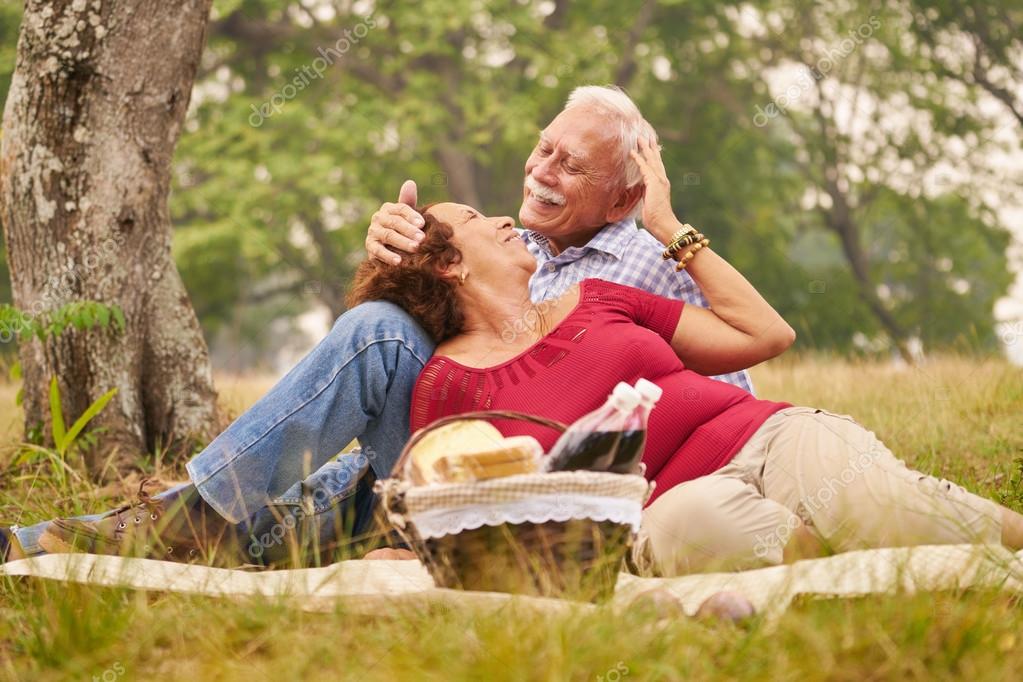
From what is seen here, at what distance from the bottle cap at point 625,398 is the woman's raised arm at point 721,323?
40.5 inches

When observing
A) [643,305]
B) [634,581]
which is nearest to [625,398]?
[634,581]

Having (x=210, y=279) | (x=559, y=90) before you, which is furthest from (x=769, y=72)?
(x=210, y=279)

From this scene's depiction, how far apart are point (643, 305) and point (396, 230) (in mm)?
782

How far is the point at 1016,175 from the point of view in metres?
16.0

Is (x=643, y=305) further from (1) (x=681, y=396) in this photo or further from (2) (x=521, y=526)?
(2) (x=521, y=526)

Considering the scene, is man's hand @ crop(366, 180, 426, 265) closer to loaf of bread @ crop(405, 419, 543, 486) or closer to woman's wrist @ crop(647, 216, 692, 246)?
woman's wrist @ crop(647, 216, 692, 246)

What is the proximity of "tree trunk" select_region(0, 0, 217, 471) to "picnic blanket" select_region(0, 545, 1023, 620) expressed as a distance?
1.91 metres

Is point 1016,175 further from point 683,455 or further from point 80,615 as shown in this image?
point 80,615

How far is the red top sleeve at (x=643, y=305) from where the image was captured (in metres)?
3.46

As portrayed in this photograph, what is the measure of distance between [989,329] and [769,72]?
4.94 m

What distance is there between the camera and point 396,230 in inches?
135

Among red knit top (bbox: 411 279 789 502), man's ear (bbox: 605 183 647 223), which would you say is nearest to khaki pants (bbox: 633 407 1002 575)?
red knit top (bbox: 411 279 789 502)

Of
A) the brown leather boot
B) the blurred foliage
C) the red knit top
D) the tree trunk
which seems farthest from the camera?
the blurred foliage

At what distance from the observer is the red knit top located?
3.16 metres
